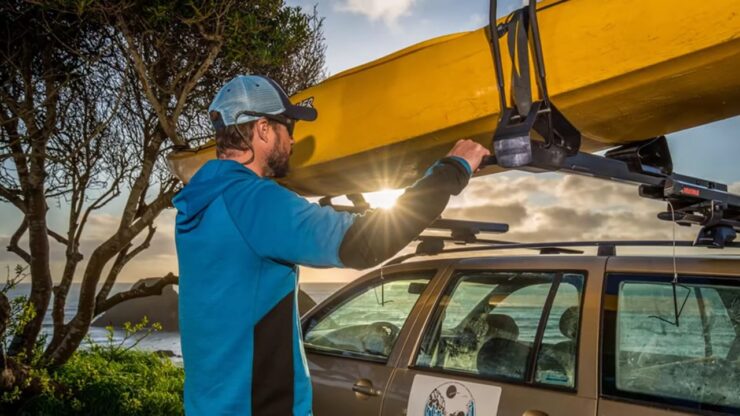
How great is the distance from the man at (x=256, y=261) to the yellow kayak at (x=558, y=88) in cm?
79

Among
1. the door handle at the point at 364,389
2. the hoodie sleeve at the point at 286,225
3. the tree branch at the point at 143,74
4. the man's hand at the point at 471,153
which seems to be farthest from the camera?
the tree branch at the point at 143,74

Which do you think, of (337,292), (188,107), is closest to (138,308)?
(188,107)

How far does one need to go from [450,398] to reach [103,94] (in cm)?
560

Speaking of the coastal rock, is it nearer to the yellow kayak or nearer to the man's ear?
the yellow kayak

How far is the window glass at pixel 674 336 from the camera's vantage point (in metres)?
2.51

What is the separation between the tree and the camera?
6.22 meters

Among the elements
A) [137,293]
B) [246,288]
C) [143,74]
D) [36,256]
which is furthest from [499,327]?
[36,256]

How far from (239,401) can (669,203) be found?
2.08 metres

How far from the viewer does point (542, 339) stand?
2941 millimetres

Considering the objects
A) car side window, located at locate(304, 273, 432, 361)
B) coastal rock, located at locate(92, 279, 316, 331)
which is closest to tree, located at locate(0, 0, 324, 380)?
car side window, located at locate(304, 273, 432, 361)

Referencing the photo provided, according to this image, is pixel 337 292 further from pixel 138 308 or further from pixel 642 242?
pixel 138 308

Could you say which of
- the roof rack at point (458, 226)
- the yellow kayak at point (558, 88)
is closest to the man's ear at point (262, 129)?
the yellow kayak at point (558, 88)

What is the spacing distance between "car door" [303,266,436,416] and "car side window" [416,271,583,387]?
0.21 meters

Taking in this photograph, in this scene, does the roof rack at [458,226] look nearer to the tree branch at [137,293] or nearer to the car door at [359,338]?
the car door at [359,338]
